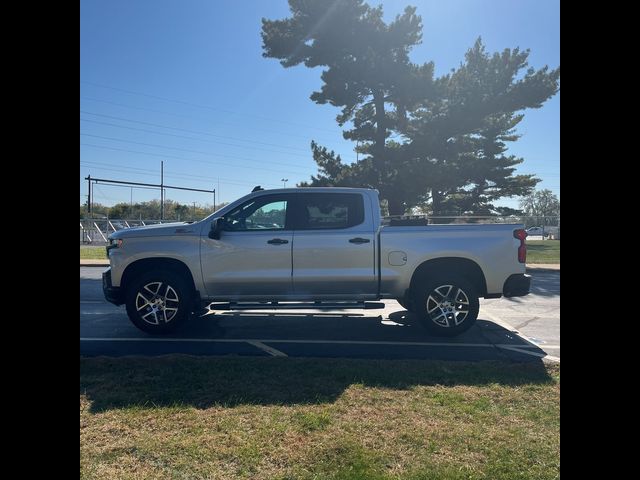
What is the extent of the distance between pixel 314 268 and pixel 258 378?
2.17 m

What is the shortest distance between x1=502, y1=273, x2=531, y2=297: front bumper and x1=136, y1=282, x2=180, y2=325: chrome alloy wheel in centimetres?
457

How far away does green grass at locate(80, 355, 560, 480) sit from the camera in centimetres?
274

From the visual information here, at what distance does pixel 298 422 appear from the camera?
10.9 feet

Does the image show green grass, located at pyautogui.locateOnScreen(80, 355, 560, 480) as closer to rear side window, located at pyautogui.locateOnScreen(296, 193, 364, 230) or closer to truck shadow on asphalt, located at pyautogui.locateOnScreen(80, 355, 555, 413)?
truck shadow on asphalt, located at pyautogui.locateOnScreen(80, 355, 555, 413)

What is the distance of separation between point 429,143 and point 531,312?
1603cm

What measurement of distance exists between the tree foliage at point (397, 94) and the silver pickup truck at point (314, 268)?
16.6m

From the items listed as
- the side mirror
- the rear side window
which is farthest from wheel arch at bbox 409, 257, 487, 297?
the side mirror

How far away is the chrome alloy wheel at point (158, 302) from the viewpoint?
606 cm

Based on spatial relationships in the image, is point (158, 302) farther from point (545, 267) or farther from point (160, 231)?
point (545, 267)

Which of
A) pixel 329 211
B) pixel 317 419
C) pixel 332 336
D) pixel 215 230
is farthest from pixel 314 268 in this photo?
pixel 317 419

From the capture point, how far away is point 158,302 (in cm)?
608
